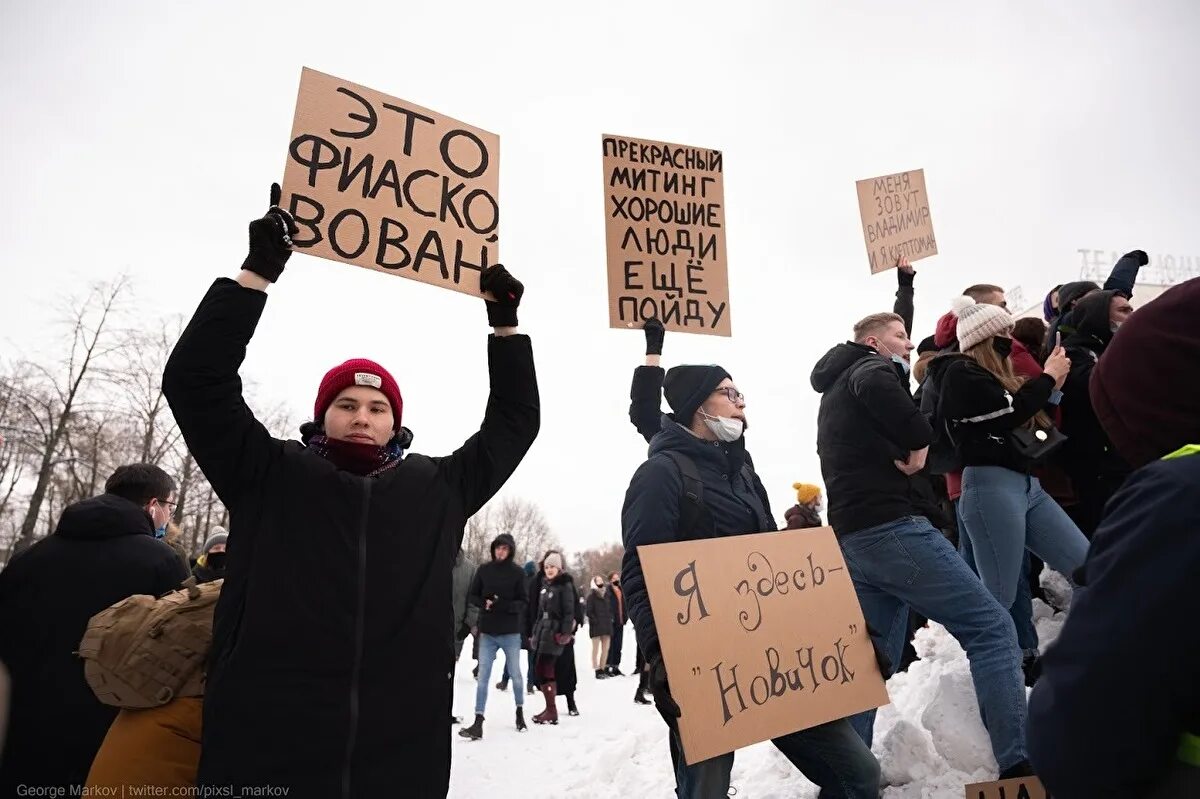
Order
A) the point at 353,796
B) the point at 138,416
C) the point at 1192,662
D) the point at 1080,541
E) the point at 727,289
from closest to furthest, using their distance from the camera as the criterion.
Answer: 1. the point at 1192,662
2. the point at 353,796
3. the point at 1080,541
4. the point at 727,289
5. the point at 138,416

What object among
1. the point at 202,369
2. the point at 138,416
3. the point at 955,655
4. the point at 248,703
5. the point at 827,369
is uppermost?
the point at 138,416

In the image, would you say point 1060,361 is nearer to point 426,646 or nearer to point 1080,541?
Result: point 1080,541

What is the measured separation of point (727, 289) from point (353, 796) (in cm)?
332

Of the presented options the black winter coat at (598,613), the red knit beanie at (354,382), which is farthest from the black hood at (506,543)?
the red knit beanie at (354,382)

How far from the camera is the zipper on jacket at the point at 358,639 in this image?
1.87 meters

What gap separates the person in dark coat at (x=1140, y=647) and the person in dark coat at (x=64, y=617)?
3.17 metres

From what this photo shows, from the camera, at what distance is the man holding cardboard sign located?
2.49 m

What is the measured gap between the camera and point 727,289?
4281 millimetres

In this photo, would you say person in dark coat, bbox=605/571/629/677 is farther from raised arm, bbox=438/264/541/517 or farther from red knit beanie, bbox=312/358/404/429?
red knit beanie, bbox=312/358/404/429

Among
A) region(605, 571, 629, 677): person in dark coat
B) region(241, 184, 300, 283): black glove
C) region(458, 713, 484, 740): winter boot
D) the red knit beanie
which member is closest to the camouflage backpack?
the red knit beanie

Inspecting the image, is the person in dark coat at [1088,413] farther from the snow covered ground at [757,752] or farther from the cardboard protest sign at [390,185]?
the cardboard protest sign at [390,185]

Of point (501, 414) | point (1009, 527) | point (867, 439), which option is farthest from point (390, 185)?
point (1009, 527)

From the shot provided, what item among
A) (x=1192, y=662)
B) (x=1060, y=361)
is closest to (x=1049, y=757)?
(x=1192, y=662)

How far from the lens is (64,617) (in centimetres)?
283
